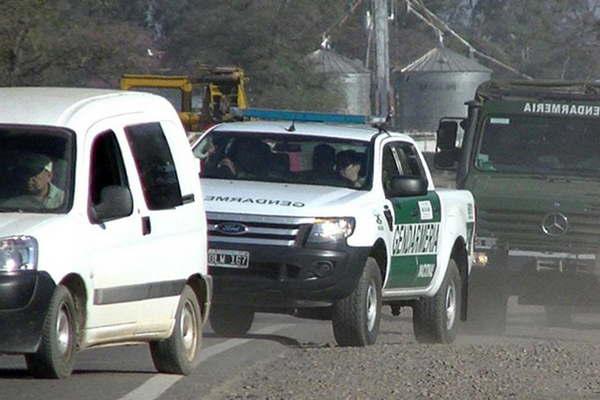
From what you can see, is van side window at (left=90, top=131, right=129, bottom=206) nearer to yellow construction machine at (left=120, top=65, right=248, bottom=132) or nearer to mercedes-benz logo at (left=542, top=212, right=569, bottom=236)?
mercedes-benz logo at (left=542, top=212, right=569, bottom=236)

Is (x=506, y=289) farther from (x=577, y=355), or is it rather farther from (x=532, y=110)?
(x=577, y=355)

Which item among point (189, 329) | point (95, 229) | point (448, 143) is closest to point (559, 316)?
point (448, 143)

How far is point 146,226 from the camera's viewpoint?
11016 mm

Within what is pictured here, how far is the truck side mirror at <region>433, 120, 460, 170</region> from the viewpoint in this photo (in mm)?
19156

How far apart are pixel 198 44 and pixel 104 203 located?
Answer: 65999mm

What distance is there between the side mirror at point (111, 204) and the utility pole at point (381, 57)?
28786 mm

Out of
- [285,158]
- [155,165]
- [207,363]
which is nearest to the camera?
[155,165]

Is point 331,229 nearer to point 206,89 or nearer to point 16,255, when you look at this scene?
point 16,255

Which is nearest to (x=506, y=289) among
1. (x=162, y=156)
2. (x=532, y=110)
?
(x=532, y=110)

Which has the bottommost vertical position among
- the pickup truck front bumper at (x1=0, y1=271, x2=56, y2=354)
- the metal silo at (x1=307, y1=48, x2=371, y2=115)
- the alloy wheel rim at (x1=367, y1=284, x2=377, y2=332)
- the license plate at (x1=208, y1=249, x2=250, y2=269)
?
the metal silo at (x1=307, y1=48, x2=371, y2=115)

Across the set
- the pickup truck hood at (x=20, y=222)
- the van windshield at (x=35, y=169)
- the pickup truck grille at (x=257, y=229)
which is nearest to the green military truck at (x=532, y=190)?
the pickup truck grille at (x=257, y=229)

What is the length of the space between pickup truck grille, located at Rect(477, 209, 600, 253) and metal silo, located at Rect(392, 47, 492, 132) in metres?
79.2

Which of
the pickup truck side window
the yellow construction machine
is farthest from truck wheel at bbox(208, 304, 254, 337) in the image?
the yellow construction machine

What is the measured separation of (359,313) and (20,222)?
14.4 feet
